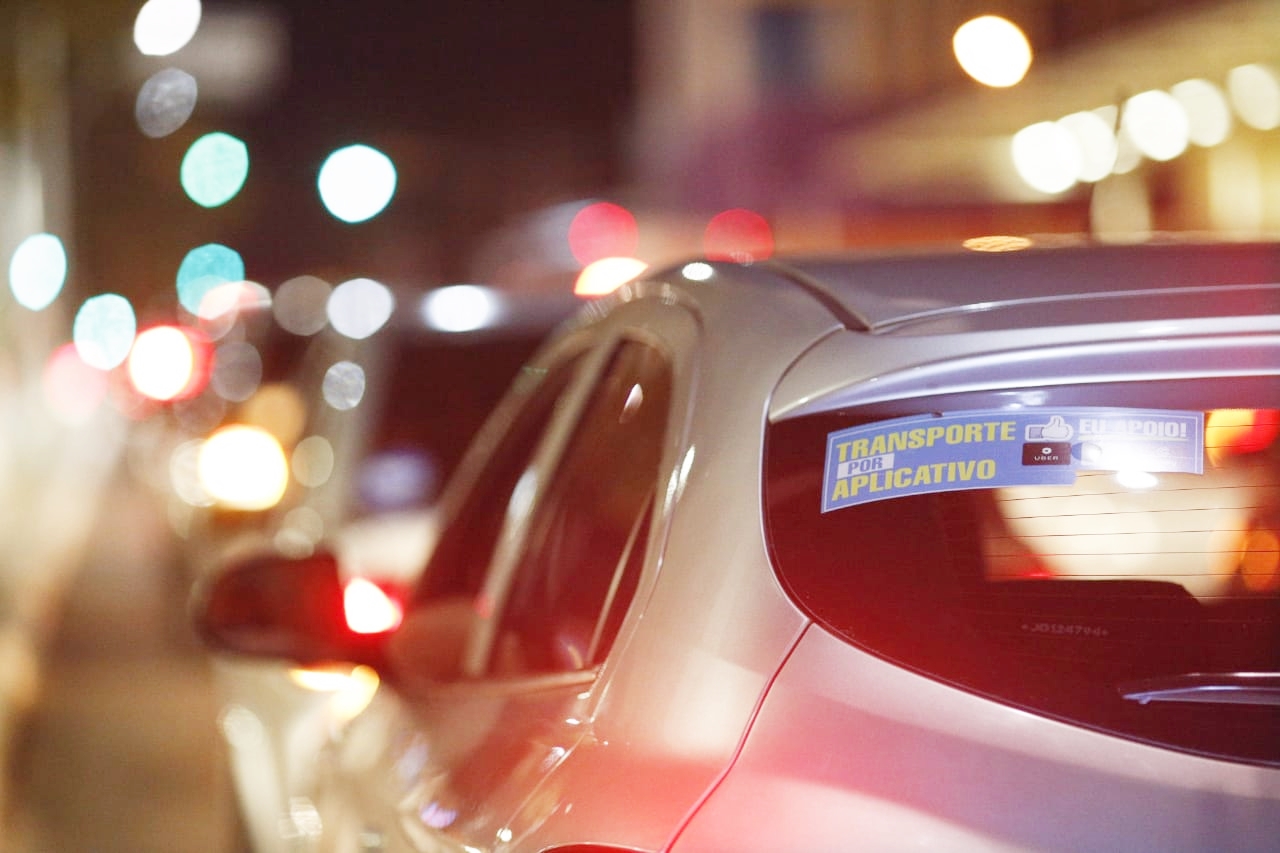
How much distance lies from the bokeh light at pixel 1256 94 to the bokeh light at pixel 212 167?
195 feet

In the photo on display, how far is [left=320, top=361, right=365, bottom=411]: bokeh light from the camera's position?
5746 millimetres

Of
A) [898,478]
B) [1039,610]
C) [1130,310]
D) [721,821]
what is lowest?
[721,821]

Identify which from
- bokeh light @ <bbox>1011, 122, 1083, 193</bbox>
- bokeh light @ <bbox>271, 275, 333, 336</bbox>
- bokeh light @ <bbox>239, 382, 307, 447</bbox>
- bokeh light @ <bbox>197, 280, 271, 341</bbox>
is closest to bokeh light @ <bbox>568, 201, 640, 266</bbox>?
bokeh light @ <bbox>197, 280, 271, 341</bbox>

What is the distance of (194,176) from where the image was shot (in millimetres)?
70750

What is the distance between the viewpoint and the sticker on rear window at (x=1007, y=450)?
1740 millimetres

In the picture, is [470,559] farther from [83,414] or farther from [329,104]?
[329,104]

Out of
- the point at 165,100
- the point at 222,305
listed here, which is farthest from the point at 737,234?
the point at 165,100

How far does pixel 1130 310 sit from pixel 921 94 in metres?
19.7

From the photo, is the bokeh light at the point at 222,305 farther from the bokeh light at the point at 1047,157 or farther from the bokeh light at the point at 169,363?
the bokeh light at the point at 1047,157

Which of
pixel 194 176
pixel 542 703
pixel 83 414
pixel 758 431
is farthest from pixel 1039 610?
pixel 194 176

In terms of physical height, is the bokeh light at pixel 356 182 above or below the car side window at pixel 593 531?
above

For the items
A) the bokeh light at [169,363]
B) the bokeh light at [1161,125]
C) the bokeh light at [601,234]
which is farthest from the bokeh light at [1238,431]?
the bokeh light at [601,234]

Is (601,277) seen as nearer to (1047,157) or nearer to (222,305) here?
(222,305)

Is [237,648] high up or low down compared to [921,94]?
down
